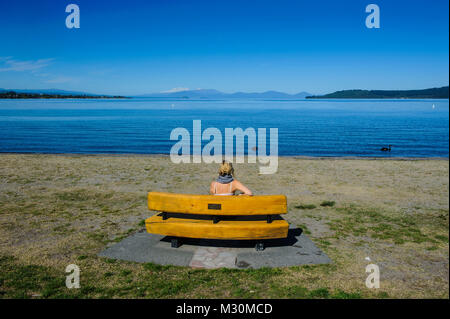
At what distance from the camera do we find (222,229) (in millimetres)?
5941

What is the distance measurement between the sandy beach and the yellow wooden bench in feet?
2.42

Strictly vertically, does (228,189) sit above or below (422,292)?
above

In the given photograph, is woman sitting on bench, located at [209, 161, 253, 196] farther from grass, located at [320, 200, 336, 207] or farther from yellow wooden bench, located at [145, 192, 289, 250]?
grass, located at [320, 200, 336, 207]

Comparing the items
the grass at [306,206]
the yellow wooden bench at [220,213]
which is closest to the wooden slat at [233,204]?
the yellow wooden bench at [220,213]

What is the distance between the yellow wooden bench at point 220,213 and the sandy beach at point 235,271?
2.42 ft

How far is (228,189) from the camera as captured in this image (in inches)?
274

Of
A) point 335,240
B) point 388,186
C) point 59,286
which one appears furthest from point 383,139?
point 59,286

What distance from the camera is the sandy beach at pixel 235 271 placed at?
499cm

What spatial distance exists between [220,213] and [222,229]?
0.30 m

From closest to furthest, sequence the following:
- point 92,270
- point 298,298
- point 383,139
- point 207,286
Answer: point 298,298 → point 207,286 → point 92,270 → point 383,139

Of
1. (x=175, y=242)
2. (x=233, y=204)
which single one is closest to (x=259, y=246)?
(x=233, y=204)
